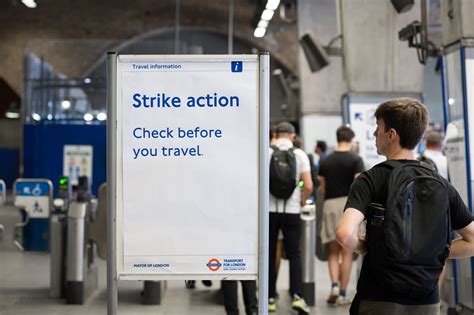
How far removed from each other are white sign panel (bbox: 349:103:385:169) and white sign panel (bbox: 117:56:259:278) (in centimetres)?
663

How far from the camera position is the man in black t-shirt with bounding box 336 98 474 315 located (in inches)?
105

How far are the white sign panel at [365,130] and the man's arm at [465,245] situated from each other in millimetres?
7114

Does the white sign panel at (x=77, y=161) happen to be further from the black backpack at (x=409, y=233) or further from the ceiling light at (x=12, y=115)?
the ceiling light at (x=12, y=115)

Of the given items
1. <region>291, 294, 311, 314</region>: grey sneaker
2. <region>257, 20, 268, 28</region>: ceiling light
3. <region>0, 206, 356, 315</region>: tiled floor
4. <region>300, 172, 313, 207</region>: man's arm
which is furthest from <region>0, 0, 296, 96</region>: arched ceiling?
<region>291, 294, 311, 314</region>: grey sneaker

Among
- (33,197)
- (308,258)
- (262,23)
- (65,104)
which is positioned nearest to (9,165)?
(262,23)

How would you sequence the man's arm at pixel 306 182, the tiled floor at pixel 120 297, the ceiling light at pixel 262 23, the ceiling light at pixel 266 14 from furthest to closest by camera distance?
the ceiling light at pixel 262 23
the ceiling light at pixel 266 14
the tiled floor at pixel 120 297
the man's arm at pixel 306 182

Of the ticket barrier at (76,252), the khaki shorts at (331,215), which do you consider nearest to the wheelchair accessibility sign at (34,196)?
the ticket barrier at (76,252)

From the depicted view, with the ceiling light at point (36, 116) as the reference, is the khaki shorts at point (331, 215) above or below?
below

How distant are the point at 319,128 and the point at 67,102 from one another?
321 inches

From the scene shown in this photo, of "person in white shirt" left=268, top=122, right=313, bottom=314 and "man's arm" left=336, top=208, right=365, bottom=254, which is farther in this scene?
"person in white shirt" left=268, top=122, right=313, bottom=314

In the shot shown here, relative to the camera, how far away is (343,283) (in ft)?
24.4

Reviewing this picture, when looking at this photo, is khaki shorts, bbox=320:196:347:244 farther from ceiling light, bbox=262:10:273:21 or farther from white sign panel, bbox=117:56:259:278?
ceiling light, bbox=262:10:273:21

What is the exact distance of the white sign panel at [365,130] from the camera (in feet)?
33.2

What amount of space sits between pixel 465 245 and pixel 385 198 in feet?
1.33
